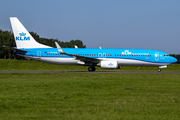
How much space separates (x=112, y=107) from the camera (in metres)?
9.83

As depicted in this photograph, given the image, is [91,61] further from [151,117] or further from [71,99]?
[151,117]

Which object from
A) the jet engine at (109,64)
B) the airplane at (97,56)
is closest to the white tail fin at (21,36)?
the airplane at (97,56)

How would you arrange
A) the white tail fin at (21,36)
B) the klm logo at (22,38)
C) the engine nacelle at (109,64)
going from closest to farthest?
the engine nacelle at (109,64), the white tail fin at (21,36), the klm logo at (22,38)

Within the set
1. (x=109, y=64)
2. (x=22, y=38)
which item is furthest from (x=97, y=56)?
(x=22, y=38)

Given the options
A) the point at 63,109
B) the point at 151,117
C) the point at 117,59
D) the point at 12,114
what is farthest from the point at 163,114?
the point at 117,59

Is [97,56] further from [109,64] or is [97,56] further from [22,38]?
[22,38]

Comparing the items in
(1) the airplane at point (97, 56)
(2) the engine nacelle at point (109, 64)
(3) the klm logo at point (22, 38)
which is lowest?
(2) the engine nacelle at point (109, 64)

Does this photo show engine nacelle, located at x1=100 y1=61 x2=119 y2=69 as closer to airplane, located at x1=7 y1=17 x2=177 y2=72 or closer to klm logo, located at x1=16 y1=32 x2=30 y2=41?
airplane, located at x1=7 y1=17 x2=177 y2=72

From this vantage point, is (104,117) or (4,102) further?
(4,102)

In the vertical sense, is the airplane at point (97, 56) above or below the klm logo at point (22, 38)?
below

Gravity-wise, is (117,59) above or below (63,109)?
above

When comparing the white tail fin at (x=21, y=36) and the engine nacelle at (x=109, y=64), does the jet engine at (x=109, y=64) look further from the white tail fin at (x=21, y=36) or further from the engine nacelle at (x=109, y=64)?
the white tail fin at (x=21, y=36)

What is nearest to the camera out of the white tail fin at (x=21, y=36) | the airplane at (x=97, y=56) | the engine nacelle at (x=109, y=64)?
the engine nacelle at (x=109, y=64)

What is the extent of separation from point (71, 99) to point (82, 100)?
60 cm
